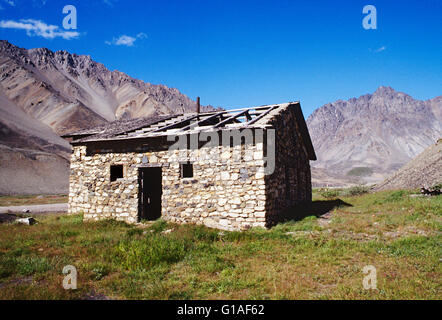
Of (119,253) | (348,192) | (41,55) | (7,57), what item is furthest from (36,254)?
(41,55)

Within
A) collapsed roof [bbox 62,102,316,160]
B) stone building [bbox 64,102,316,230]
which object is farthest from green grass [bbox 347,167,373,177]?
stone building [bbox 64,102,316,230]

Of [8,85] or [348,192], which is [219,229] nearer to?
[348,192]

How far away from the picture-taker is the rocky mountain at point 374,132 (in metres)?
115

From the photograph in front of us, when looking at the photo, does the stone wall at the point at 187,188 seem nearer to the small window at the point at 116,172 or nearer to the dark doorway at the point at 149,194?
the dark doorway at the point at 149,194

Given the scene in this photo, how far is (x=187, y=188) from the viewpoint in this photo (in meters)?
10.9

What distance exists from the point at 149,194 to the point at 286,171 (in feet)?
21.0

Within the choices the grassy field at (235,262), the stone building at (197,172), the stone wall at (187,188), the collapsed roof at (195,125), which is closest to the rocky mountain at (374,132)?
the collapsed roof at (195,125)

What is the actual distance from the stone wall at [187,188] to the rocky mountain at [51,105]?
37120mm

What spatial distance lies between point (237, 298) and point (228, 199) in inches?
222

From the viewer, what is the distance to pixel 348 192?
22359mm

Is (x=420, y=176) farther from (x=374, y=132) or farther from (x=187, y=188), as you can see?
(x=374, y=132)

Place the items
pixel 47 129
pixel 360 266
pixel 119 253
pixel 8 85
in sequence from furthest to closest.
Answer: pixel 8 85 < pixel 47 129 < pixel 119 253 < pixel 360 266

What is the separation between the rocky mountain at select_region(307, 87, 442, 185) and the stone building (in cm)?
8962

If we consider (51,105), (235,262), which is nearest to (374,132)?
(51,105)
